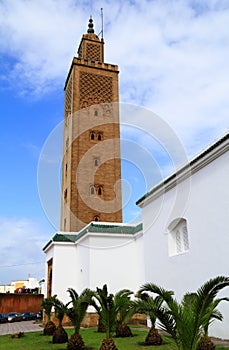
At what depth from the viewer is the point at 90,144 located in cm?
2811

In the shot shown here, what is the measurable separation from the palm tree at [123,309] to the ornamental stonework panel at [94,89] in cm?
2124

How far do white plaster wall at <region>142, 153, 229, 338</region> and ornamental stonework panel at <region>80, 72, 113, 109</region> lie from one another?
60.2 ft

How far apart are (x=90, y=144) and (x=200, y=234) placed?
19.2 m

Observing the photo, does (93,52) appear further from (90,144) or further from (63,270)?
(63,270)

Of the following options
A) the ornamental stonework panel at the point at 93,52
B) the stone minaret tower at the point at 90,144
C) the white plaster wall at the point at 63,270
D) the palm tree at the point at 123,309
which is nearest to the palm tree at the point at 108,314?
the palm tree at the point at 123,309

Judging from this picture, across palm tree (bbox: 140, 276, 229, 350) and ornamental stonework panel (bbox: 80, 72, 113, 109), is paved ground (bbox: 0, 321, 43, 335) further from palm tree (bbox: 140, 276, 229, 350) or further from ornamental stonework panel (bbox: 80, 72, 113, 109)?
ornamental stonework panel (bbox: 80, 72, 113, 109)

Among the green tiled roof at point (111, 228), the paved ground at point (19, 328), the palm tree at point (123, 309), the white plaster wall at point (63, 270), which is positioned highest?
the green tiled roof at point (111, 228)

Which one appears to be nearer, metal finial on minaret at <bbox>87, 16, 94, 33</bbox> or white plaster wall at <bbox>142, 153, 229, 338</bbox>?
white plaster wall at <bbox>142, 153, 229, 338</bbox>

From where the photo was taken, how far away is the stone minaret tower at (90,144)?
85.9 ft

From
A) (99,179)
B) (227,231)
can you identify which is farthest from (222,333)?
(99,179)

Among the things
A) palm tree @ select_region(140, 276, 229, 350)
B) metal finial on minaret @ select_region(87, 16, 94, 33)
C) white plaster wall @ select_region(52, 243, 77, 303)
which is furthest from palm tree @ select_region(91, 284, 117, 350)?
metal finial on minaret @ select_region(87, 16, 94, 33)

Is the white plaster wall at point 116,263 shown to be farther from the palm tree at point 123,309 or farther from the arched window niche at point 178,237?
the palm tree at point 123,309

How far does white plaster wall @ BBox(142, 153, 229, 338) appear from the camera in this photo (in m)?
9.06

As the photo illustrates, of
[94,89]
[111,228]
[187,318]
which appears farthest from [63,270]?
[94,89]
